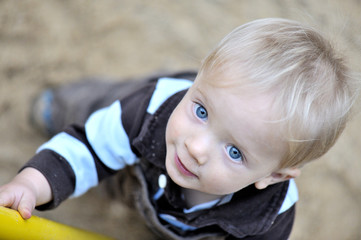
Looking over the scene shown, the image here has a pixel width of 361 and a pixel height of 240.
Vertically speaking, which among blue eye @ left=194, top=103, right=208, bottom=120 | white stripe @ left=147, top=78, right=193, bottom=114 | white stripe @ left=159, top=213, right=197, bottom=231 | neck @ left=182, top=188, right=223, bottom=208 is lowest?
white stripe @ left=159, top=213, right=197, bottom=231

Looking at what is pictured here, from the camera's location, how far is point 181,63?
174cm

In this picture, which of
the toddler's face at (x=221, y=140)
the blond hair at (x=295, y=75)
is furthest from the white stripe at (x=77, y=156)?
the blond hair at (x=295, y=75)

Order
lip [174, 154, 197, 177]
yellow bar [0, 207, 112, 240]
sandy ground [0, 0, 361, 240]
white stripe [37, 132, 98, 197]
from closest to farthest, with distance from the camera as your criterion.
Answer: yellow bar [0, 207, 112, 240] < lip [174, 154, 197, 177] < white stripe [37, 132, 98, 197] < sandy ground [0, 0, 361, 240]

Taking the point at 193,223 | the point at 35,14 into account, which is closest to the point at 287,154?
the point at 193,223

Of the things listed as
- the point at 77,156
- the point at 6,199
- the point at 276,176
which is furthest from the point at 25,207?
the point at 276,176

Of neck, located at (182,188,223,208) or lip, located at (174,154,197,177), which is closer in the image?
lip, located at (174,154,197,177)

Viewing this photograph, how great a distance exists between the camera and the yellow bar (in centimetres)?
67

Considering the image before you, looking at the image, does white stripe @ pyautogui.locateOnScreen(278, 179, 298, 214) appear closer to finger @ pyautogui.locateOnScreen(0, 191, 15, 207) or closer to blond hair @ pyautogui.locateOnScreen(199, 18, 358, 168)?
blond hair @ pyautogui.locateOnScreen(199, 18, 358, 168)

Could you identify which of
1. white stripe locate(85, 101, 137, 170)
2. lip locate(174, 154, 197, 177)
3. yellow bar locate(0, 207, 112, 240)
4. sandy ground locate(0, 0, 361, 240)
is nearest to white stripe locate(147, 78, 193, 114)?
white stripe locate(85, 101, 137, 170)

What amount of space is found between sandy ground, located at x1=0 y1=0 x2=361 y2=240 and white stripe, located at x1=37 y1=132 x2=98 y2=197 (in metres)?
0.36

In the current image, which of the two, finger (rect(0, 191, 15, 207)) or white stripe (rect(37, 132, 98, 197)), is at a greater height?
finger (rect(0, 191, 15, 207))

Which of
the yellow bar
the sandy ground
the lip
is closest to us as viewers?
the yellow bar

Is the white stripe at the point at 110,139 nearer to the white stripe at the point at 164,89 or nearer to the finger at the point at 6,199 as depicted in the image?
the white stripe at the point at 164,89

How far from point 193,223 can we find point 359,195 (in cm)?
95
